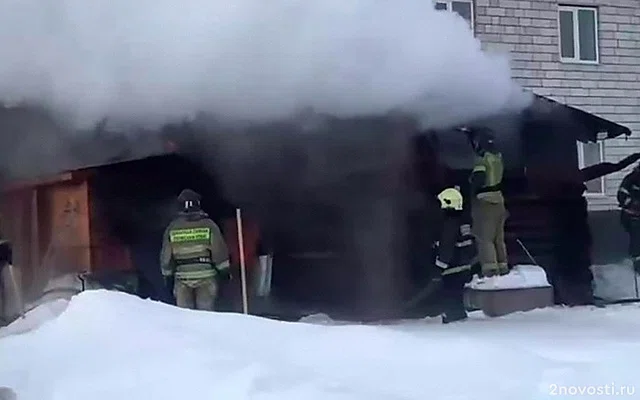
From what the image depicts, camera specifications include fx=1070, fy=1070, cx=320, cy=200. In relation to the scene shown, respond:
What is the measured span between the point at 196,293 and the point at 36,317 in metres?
1.14

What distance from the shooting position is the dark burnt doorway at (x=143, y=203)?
27.9 ft

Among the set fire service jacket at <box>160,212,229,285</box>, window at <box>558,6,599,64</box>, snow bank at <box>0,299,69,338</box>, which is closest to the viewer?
snow bank at <box>0,299,69,338</box>

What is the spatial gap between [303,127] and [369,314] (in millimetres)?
1680

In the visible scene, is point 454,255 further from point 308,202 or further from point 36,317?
point 36,317

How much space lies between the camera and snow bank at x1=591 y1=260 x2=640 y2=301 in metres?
10.3

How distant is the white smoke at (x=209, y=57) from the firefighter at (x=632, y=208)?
224 cm

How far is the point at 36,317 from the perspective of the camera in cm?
762

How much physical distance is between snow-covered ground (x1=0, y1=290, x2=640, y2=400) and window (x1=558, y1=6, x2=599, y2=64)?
8454 mm

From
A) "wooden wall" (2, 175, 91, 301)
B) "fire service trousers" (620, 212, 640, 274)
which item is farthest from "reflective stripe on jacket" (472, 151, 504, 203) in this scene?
"wooden wall" (2, 175, 91, 301)

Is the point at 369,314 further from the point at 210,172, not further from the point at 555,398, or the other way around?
the point at 555,398

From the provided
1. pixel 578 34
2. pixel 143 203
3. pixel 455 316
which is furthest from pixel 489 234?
pixel 578 34

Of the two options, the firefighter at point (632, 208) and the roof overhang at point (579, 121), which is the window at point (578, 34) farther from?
the firefighter at point (632, 208)

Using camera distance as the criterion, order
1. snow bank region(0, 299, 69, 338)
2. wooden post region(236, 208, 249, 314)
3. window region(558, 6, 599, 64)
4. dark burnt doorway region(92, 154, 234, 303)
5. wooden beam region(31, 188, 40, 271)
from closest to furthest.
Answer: snow bank region(0, 299, 69, 338) < dark burnt doorway region(92, 154, 234, 303) < wooden post region(236, 208, 249, 314) < wooden beam region(31, 188, 40, 271) < window region(558, 6, 599, 64)

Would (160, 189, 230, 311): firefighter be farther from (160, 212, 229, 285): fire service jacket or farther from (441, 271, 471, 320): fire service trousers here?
(441, 271, 471, 320): fire service trousers
